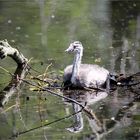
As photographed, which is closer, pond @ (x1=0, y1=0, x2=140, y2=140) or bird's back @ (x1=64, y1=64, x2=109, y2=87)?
pond @ (x1=0, y1=0, x2=140, y2=140)

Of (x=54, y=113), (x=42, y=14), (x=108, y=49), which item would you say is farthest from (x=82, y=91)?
(x=42, y=14)

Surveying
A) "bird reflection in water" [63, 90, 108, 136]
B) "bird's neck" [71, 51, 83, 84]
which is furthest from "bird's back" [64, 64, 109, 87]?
"bird reflection in water" [63, 90, 108, 136]

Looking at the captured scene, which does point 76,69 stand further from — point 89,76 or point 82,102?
point 82,102

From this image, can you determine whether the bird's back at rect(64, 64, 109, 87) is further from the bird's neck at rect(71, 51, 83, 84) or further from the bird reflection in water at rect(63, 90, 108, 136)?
the bird reflection in water at rect(63, 90, 108, 136)

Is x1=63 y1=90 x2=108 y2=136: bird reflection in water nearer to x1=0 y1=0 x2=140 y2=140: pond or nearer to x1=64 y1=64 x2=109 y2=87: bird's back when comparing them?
x1=0 y1=0 x2=140 y2=140: pond

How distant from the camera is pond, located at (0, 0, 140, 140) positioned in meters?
7.75

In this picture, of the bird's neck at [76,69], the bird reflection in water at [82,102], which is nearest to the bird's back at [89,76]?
the bird's neck at [76,69]

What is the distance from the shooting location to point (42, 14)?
662 inches

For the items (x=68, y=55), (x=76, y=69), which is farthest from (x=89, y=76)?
(x=68, y=55)

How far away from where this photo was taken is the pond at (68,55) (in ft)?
25.4

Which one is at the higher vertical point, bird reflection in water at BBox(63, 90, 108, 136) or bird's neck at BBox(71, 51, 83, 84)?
bird's neck at BBox(71, 51, 83, 84)

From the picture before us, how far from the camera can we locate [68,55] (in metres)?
11.8

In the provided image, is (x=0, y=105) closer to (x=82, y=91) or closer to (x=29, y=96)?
(x=29, y=96)

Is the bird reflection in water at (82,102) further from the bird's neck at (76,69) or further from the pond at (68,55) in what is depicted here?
the bird's neck at (76,69)
